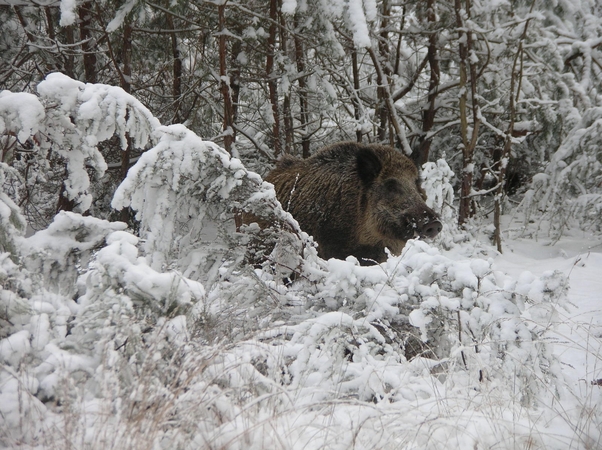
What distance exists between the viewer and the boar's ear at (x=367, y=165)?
5.28 metres

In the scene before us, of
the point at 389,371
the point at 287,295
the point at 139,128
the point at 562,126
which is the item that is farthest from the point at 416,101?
the point at 389,371

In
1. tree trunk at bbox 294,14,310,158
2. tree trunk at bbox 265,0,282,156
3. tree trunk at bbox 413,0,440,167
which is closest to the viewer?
tree trunk at bbox 265,0,282,156

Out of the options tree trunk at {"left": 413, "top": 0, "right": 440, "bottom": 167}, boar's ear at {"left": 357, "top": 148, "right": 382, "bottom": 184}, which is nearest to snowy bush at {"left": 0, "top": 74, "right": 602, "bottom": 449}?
boar's ear at {"left": 357, "top": 148, "right": 382, "bottom": 184}

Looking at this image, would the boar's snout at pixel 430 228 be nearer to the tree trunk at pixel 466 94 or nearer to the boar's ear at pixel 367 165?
the boar's ear at pixel 367 165

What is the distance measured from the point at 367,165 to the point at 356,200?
37 cm

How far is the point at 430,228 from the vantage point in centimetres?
505

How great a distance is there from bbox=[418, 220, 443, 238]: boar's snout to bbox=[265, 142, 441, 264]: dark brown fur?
14 centimetres

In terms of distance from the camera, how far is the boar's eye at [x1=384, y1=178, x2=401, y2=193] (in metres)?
5.43

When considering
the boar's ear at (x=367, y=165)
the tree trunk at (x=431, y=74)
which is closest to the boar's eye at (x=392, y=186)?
the boar's ear at (x=367, y=165)

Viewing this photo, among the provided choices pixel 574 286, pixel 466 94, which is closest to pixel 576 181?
pixel 466 94

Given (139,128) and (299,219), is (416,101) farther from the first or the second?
(139,128)

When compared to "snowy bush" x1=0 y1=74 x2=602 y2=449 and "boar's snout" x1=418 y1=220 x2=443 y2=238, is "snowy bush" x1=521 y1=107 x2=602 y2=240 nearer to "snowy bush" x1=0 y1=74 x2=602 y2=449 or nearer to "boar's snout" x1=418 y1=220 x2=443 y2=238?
"boar's snout" x1=418 y1=220 x2=443 y2=238

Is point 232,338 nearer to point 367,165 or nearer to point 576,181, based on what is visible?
point 367,165

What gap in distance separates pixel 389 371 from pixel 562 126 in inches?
255
